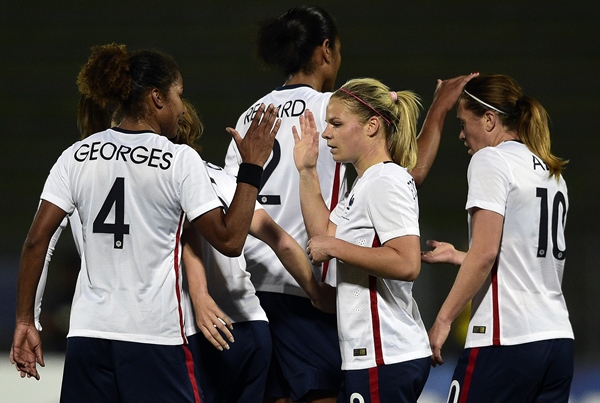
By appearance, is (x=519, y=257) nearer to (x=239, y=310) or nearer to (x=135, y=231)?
(x=239, y=310)

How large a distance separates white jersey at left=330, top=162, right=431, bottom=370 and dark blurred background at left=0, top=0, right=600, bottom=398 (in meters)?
4.28

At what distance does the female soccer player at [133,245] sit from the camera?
252 cm

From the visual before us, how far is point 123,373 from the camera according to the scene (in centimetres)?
252

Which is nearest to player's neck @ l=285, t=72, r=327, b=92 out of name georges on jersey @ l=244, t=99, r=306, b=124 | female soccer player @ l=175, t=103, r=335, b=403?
name georges on jersey @ l=244, t=99, r=306, b=124

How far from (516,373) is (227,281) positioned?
0.97 meters

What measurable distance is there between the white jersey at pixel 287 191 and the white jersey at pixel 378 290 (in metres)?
0.49

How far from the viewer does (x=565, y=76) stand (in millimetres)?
7105

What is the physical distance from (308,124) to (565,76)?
463cm

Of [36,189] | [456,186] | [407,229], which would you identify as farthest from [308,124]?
[36,189]

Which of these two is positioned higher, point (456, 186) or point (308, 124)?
point (308, 124)

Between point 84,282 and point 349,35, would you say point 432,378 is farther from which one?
point 84,282

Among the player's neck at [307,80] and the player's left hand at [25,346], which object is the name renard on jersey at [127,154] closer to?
the player's left hand at [25,346]

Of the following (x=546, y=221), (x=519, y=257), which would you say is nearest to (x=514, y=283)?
(x=519, y=257)

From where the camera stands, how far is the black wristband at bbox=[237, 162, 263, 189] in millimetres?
2564
